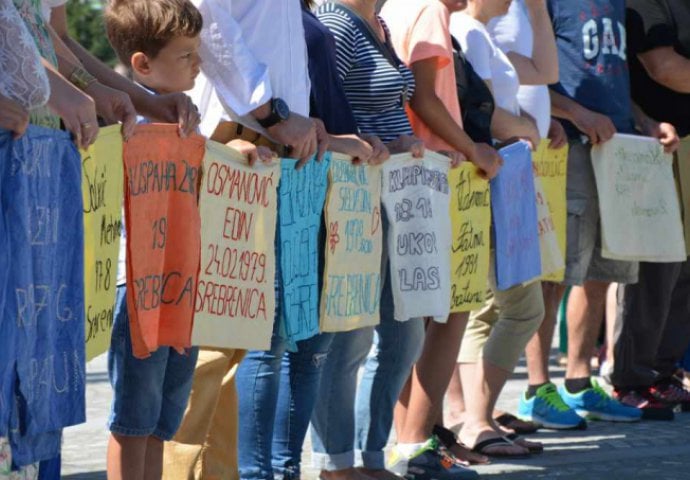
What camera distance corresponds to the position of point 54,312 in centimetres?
383

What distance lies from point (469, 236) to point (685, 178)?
7.73 ft

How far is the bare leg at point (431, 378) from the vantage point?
247 inches

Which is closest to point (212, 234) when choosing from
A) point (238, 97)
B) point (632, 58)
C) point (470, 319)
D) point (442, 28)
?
point (238, 97)

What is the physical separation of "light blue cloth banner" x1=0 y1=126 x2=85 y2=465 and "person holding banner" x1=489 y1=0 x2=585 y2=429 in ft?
11.9

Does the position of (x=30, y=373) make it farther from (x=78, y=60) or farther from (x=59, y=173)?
(x=78, y=60)

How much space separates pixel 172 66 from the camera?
4738 millimetres

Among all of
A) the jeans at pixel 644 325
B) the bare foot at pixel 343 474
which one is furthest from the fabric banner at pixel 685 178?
the bare foot at pixel 343 474

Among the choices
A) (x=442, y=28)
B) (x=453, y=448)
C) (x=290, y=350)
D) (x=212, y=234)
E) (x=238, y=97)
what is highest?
(x=442, y=28)

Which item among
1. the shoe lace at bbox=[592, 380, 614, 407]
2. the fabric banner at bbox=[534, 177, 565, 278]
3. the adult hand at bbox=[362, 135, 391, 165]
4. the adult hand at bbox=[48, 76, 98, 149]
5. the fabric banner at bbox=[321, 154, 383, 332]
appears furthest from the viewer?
the shoe lace at bbox=[592, 380, 614, 407]

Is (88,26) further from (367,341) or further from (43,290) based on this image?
(43,290)

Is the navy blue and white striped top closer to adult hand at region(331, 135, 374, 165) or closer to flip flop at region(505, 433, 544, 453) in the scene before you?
adult hand at region(331, 135, 374, 165)

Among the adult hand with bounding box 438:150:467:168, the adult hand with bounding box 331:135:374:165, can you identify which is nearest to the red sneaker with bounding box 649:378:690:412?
the adult hand with bounding box 438:150:467:168

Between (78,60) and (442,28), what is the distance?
2.13m

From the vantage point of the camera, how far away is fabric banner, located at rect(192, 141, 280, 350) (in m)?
4.79
